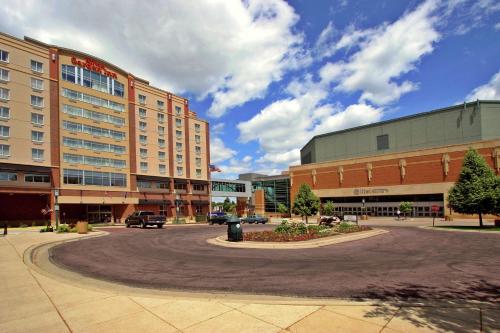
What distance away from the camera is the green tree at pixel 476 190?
29.6 metres

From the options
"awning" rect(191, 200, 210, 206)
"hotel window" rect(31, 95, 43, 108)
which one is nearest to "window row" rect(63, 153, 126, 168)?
"hotel window" rect(31, 95, 43, 108)

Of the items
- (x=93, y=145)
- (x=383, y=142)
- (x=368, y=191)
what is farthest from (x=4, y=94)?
(x=383, y=142)

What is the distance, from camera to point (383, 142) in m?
69.3

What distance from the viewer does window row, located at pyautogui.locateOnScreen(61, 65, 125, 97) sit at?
49906 millimetres

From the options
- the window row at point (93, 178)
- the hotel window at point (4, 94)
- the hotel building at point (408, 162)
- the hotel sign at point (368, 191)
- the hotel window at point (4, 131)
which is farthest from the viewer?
the hotel sign at point (368, 191)

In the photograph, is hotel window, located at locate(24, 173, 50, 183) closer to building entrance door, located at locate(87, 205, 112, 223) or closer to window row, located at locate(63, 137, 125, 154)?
window row, located at locate(63, 137, 125, 154)

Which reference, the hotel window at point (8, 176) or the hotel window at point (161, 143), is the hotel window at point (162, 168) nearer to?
the hotel window at point (161, 143)

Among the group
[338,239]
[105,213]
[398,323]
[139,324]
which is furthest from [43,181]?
[398,323]

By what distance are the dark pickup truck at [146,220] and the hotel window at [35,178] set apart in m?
15.4

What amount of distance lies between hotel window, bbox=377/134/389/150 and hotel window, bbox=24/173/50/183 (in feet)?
208

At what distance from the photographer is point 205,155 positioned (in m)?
73.2

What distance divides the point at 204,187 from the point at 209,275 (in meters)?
63.3

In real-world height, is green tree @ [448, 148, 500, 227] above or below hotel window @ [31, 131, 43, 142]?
below

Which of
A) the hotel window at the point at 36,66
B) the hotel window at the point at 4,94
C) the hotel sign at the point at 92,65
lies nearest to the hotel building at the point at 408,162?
the hotel sign at the point at 92,65
